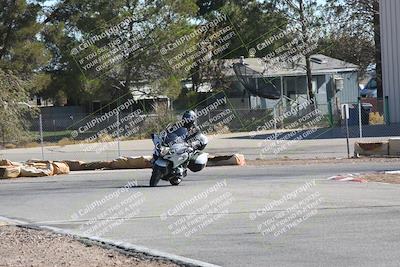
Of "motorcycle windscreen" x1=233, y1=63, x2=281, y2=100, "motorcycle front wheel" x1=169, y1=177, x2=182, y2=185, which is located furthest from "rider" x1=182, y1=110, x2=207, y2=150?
"motorcycle windscreen" x1=233, y1=63, x2=281, y2=100

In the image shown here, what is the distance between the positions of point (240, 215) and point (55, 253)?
11.8ft

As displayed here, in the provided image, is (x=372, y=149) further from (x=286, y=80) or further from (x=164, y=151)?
(x=286, y=80)

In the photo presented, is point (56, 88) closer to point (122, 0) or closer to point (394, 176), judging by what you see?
point (122, 0)

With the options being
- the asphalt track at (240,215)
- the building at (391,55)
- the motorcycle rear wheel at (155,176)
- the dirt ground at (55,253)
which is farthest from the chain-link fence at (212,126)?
the dirt ground at (55,253)

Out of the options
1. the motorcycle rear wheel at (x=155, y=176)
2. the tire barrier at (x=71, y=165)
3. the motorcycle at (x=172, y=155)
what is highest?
the motorcycle at (x=172, y=155)

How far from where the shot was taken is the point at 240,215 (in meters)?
11.7

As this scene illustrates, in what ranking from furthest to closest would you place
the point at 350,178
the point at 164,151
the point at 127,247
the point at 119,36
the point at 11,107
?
the point at 119,36 < the point at 11,107 < the point at 350,178 < the point at 164,151 < the point at 127,247

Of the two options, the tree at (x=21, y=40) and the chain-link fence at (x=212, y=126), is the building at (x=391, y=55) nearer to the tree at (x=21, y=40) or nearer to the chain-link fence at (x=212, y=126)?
the chain-link fence at (x=212, y=126)

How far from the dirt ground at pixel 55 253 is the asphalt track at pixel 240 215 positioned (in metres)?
0.60

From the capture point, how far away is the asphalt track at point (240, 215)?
8.71 m

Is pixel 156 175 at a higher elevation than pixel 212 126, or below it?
higher

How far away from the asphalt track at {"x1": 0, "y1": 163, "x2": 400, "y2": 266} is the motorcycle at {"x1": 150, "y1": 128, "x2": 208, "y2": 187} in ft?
1.13

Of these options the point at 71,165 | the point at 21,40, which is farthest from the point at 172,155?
the point at 21,40

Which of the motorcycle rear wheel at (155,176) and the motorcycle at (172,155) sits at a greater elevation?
the motorcycle at (172,155)
